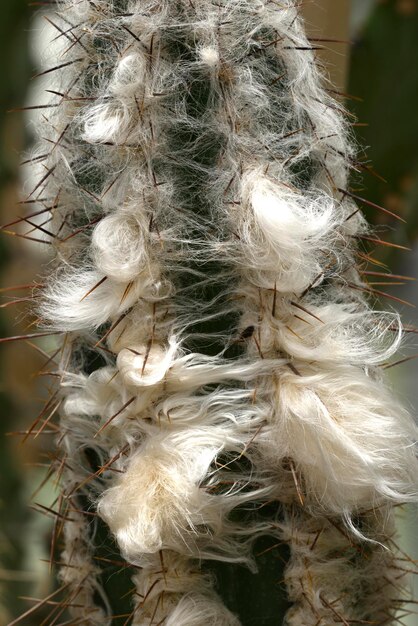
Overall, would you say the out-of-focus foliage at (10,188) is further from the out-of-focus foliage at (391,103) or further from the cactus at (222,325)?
the cactus at (222,325)

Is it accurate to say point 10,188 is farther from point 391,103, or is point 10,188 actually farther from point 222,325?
point 222,325

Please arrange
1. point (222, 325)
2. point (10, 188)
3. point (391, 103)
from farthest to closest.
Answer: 1. point (10, 188)
2. point (391, 103)
3. point (222, 325)

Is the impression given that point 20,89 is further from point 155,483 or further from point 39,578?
point 155,483

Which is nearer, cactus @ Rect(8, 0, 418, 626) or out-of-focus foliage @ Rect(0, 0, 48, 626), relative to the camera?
cactus @ Rect(8, 0, 418, 626)

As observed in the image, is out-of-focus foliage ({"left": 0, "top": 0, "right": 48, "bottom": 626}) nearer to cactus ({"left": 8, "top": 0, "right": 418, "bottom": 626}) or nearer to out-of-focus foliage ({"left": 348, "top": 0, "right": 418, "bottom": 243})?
out-of-focus foliage ({"left": 348, "top": 0, "right": 418, "bottom": 243})

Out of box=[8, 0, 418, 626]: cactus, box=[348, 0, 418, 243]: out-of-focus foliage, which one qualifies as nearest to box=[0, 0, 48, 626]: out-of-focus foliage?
box=[348, 0, 418, 243]: out-of-focus foliage

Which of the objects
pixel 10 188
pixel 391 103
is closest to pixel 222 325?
pixel 391 103

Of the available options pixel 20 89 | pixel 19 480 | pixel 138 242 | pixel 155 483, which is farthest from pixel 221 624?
pixel 20 89
